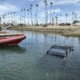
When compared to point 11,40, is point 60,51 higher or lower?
lower

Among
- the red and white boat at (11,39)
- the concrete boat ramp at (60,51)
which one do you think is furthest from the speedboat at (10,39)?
the concrete boat ramp at (60,51)

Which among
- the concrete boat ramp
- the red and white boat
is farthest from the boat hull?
the concrete boat ramp

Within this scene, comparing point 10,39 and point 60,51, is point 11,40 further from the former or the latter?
point 60,51

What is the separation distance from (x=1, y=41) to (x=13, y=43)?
2.66m

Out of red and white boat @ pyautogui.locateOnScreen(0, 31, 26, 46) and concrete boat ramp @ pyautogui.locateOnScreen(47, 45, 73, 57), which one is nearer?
concrete boat ramp @ pyautogui.locateOnScreen(47, 45, 73, 57)

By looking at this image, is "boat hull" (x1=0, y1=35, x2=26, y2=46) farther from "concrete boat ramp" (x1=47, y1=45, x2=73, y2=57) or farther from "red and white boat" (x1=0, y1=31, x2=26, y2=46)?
"concrete boat ramp" (x1=47, y1=45, x2=73, y2=57)

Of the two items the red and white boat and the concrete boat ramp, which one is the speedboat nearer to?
the red and white boat

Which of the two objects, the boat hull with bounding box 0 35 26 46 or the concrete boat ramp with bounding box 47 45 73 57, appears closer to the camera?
the concrete boat ramp with bounding box 47 45 73 57

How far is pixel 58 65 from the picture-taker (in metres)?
15.6

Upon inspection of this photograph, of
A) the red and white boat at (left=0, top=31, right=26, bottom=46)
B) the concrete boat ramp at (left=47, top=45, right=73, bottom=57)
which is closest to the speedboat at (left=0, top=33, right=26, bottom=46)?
the red and white boat at (left=0, top=31, right=26, bottom=46)

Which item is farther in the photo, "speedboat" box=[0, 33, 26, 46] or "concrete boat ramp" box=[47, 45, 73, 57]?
"speedboat" box=[0, 33, 26, 46]

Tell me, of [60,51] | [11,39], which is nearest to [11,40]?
[11,39]

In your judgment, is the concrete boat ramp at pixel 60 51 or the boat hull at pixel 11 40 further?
the boat hull at pixel 11 40

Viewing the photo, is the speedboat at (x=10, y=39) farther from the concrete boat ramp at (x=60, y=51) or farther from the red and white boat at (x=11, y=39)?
the concrete boat ramp at (x=60, y=51)
